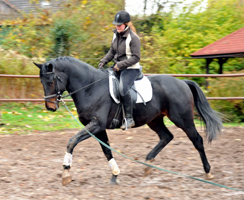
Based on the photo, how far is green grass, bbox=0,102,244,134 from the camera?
30.5ft

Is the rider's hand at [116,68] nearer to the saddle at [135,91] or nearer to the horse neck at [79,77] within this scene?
the saddle at [135,91]

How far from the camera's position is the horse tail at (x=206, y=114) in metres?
6.34

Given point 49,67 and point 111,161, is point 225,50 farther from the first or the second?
point 49,67

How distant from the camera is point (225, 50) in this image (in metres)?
13.4

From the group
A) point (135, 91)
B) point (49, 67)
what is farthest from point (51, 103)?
point (135, 91)

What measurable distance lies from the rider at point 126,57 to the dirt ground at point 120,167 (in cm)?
106

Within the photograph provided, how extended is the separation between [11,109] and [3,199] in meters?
6.67

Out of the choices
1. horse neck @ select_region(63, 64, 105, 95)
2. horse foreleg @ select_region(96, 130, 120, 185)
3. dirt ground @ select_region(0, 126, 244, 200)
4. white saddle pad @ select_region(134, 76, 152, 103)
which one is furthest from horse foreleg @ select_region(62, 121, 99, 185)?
white saddle pad @ select_region(134, 76, 152, 103)

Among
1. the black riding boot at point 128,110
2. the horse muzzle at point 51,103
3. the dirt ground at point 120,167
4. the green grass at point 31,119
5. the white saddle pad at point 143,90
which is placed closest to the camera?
the dirt ground at point 120,167

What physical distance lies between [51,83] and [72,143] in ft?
3.14

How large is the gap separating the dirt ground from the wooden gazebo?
4.98 meters

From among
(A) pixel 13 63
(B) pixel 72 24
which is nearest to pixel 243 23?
(B) pixel 72 24

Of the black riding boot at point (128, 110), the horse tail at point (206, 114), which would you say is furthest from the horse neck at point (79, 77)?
the horse tail at point (206, 114)

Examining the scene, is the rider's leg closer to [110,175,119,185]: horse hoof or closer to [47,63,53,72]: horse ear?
[110,175,119,185]: horse hoof
